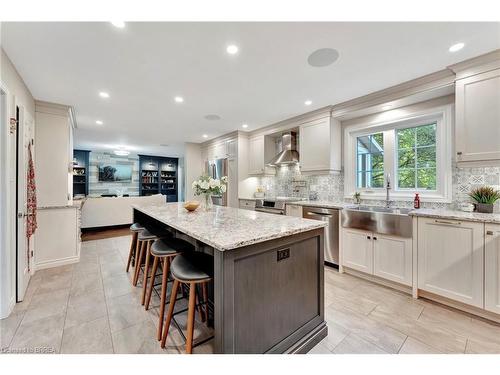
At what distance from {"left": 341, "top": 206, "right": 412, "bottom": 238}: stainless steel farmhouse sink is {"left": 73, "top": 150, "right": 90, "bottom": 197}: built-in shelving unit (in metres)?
9.39

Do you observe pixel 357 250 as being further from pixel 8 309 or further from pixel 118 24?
pixel 8 309

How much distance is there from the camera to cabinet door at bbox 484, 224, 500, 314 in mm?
1766

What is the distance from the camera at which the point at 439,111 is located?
255 cm

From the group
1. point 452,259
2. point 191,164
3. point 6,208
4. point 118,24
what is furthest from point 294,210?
point 191,164

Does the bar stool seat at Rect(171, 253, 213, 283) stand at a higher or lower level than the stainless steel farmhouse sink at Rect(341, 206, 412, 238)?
lower

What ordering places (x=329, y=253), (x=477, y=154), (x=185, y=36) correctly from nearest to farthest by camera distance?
(x=185, y=36) < (x=477, y=154) < (x=329, y=253)

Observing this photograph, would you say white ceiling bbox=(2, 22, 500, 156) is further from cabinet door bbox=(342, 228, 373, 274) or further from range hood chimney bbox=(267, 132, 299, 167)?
cabinet door bbox=(342, 228, 373, 274)

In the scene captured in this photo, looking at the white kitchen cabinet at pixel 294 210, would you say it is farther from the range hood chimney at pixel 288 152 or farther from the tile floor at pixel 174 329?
the tile floor at pixel 174 329

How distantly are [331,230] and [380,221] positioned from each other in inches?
26.5

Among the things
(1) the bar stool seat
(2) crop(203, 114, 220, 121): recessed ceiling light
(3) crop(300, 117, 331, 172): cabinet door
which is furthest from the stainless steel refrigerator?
(1) the bar stool seat

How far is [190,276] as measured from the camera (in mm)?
1340
